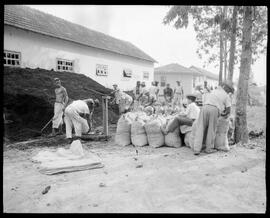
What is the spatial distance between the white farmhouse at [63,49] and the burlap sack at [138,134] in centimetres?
840

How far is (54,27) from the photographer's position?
14922 millimetres

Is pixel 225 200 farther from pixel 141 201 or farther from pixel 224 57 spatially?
pixel 224 57

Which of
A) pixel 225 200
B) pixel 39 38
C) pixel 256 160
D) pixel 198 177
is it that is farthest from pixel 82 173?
pixel 39 38

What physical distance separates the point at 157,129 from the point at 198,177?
7.48 feet

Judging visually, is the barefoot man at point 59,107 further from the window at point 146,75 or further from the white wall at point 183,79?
the white wall at point 183,79

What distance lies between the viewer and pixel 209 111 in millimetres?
5703

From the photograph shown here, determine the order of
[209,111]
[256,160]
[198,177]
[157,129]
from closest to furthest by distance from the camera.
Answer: [198,177]
[256,160]
[209,111]
[157,129]

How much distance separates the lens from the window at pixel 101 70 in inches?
669

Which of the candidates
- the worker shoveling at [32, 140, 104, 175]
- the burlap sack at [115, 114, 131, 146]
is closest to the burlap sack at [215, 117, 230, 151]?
the burlap sack at [115, 114, 131, 146]

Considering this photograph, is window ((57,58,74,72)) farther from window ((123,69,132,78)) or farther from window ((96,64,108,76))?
window ((123,69,132,78))

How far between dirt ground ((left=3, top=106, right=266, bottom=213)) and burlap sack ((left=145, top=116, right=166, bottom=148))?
59cm

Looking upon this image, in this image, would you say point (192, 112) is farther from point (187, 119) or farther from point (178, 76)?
point (178, 76)

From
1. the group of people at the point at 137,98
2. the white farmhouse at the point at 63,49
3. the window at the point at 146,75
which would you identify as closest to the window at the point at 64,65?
the white farmhouse at the point at 63,49

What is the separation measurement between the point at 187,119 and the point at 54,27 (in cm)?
1171
